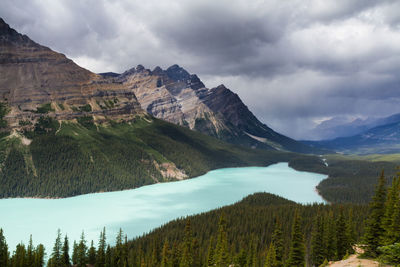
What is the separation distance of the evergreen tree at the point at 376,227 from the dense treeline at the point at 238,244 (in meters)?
9.93

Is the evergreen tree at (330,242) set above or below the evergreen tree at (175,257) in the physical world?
above

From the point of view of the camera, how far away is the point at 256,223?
302 ft

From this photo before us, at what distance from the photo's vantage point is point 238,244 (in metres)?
81.4

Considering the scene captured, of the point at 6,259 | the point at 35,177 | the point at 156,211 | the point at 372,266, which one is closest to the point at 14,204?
the point at 35,177

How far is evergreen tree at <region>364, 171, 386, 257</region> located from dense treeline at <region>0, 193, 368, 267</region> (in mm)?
9931

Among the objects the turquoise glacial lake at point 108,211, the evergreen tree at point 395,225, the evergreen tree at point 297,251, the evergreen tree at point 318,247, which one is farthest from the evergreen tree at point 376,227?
the turquoise glacial lake at point 108,211

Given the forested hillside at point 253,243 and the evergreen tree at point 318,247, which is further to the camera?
the evergreen tree at point 318,247

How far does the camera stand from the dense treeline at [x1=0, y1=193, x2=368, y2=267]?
5438cm

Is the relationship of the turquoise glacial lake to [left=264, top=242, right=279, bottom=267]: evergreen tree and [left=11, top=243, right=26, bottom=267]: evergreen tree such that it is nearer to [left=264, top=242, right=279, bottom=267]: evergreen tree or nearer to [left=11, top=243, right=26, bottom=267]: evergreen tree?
[left=11, top=243, right=26, bottom=267]: evergreen tree

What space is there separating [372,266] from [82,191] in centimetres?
15665

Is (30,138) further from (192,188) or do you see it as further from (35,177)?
(192,188)

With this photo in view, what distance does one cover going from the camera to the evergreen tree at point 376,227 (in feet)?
132

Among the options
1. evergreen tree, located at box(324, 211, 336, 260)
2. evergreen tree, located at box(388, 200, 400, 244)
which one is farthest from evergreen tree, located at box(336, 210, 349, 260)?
evergreen tree, located at box(388, 200, 400, 244)

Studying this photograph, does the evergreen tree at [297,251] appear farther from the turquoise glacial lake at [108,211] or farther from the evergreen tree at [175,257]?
the turquoise glacial lake at [108,211]
